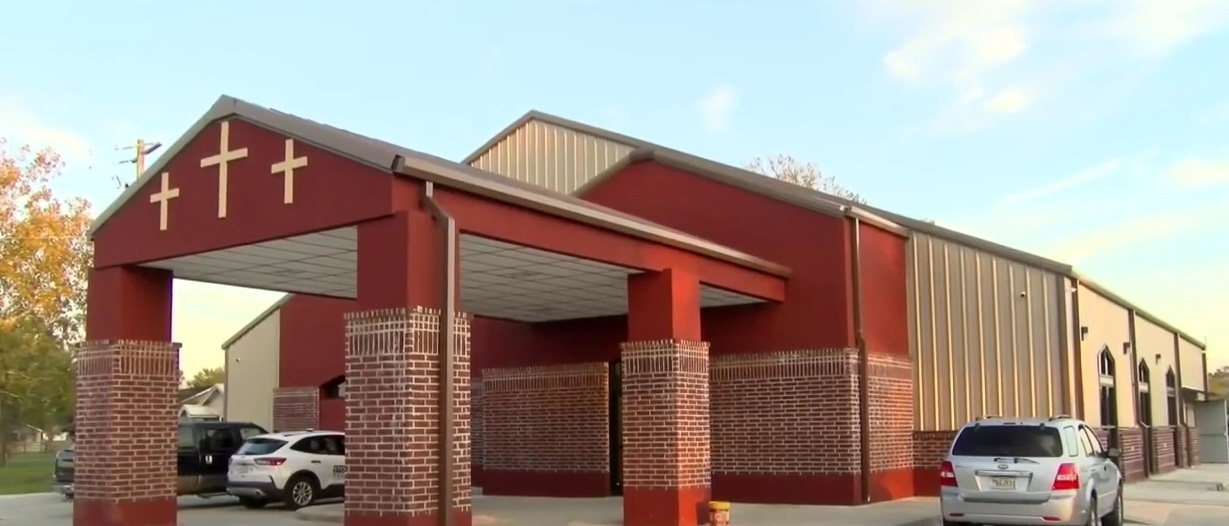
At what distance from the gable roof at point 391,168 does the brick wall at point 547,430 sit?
612cm

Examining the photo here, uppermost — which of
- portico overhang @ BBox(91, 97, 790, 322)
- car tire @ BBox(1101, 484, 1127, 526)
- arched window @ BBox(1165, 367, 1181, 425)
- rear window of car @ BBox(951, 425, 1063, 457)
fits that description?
portico overhang @ BBox(91, 97, 790, 322)

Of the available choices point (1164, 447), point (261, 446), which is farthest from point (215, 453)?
point (1164, 447)

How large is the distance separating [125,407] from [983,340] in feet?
47.2

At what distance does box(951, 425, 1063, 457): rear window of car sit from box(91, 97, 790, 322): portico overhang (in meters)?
4.70

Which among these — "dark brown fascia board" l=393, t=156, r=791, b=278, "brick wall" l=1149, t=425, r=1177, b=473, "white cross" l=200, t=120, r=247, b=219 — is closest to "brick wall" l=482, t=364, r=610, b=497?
"dark brown fascia board" l=393, t=156, r=791, b=278

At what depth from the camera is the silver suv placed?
44.5 feet

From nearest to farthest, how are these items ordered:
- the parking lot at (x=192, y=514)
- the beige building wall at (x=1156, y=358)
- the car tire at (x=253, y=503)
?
the parking lot at (x=192, y=514)
the car tire at (x=253, y=503)
the beige building wall at (x=1156, y=358)

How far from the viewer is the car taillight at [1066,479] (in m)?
→ 13.6

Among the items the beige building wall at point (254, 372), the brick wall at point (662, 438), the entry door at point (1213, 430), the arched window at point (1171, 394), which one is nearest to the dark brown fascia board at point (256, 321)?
the beige building wall at point (254, 372)

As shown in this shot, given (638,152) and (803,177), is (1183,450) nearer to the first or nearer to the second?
(638,152)

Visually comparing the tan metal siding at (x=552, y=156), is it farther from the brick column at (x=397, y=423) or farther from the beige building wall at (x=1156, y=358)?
the brick column at (x=397, y=423)

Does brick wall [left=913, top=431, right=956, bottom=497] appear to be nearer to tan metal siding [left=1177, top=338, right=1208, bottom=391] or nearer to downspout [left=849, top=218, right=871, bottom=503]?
downspout [left=849, top=218, right=871, bottom=503]

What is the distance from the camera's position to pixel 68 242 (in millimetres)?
34062

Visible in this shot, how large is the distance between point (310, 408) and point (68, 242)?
1208 centimetres
